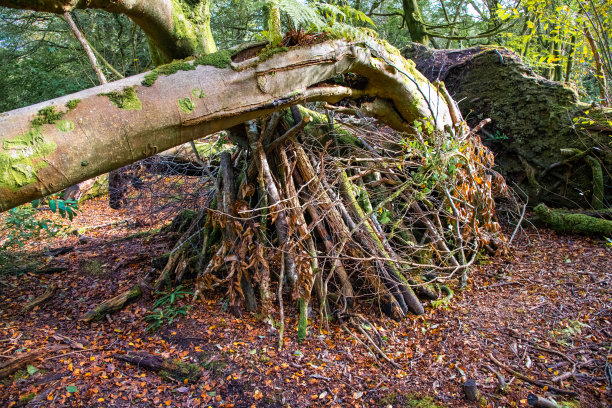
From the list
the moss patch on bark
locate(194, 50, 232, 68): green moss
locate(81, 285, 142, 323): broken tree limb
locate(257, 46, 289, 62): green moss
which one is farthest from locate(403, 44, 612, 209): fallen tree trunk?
the moss patch on bark

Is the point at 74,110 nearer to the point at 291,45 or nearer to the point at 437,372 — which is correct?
the point at 291,45

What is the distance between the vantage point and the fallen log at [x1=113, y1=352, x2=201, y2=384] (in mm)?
2820

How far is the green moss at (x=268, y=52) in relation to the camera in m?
2.59

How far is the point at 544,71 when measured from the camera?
9992 millimetres

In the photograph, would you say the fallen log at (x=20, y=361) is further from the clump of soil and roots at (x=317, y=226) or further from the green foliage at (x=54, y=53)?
the green foliage at (x=54, y=53)

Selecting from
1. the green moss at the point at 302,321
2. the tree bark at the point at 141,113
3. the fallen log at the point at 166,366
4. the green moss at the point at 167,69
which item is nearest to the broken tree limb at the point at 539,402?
the green moss at the point at 302,321

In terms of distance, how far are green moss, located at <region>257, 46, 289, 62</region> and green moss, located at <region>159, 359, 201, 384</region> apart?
7.92 ft

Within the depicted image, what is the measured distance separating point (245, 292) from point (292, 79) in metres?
2.12

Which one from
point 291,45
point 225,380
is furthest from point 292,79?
point 225,380

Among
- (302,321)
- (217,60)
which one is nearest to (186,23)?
(217,60)

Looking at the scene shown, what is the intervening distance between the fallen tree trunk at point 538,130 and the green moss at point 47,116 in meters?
6.10

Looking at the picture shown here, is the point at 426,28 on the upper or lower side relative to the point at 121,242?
upper

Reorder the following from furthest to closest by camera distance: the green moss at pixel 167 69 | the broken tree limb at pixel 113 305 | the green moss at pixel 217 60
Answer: the broken tree limb at pixel 113 305
the green moss at pixel 217 60
the green moss at pixel 167 69

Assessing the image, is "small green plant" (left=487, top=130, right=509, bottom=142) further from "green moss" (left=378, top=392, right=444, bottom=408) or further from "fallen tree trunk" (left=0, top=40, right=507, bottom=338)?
"green moss" (left=378, top=392, right=444, bottom=408)
